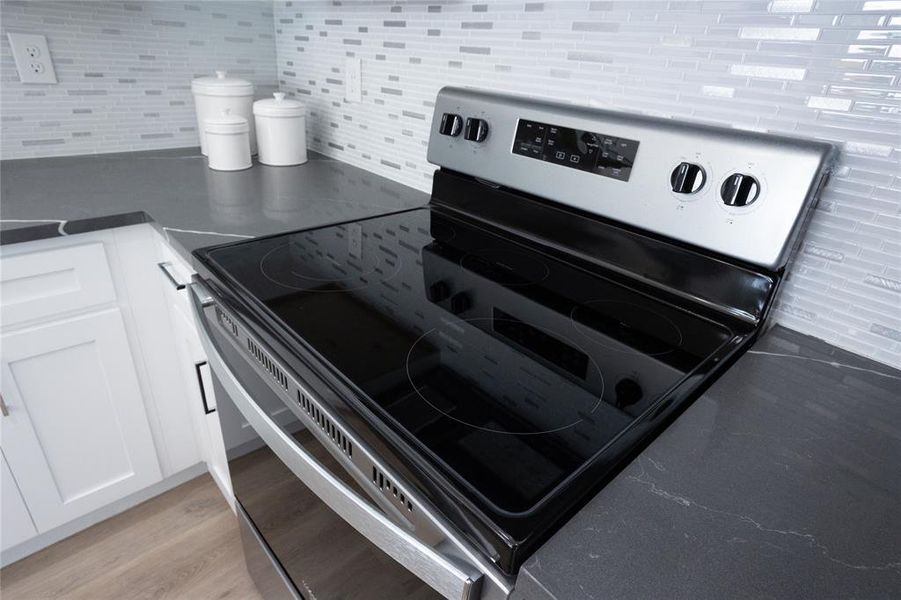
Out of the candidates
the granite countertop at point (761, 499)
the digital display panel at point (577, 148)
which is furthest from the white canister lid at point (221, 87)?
the granite countertop at point (761, 499)

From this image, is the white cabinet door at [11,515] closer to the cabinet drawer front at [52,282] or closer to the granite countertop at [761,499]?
the cabinet drawer front at [52,282]

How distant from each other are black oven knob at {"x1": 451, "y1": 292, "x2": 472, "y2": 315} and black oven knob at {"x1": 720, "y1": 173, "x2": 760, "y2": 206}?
0.41 m

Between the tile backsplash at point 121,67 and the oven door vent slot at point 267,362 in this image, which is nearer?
the oven door vent slot at point 267,362

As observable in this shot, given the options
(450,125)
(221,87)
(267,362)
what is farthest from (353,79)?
(267,362)

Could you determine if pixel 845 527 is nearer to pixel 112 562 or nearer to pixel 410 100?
pixel 410 100

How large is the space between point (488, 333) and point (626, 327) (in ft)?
0.73

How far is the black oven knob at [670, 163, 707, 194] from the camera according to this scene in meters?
0.75

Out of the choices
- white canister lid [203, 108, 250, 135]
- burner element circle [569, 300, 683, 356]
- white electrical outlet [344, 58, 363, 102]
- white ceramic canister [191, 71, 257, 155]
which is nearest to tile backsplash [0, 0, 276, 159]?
white ceramic canister [191, 71, 257, 155]

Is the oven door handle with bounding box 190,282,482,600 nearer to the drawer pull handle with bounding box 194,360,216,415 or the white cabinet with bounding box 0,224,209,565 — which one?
the drawer pull handle with bounding box 194,360,216,415

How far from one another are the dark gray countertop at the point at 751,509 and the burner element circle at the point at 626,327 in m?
0.10

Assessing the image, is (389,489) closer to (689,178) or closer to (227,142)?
(689,178)

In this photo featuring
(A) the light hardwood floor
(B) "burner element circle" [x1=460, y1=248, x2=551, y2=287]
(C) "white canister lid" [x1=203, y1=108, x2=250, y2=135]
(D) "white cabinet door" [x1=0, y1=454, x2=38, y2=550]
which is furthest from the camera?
(C) "white canister lid" [x1=203, y1=108, x2=250, y2=135]

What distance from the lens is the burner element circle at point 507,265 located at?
90cm

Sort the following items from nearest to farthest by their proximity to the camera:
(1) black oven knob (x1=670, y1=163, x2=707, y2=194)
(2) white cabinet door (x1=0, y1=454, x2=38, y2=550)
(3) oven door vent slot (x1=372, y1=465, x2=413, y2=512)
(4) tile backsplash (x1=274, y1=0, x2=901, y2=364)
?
(3) oven door vent slot (x1=372, y1=465, x2=413, y2=512) < (4) tile backsplash (x1=274, y1=0, x2=901, y2=364) < (1) black oven knob (x1=670, y1=163, x2=707, y2=194) < (2) white cabinet door (x1=0, y1=454, x2=38, y2=550)
